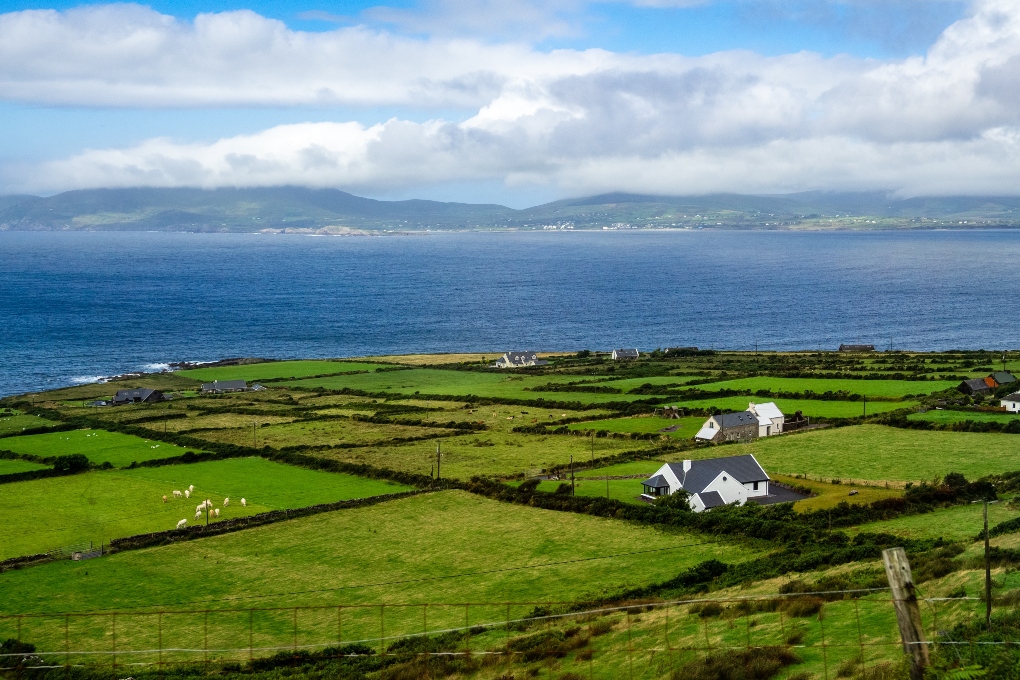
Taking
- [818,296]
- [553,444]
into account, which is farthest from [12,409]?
[818,296]

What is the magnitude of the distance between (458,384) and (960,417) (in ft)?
138

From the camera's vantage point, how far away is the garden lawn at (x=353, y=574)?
87.7ft

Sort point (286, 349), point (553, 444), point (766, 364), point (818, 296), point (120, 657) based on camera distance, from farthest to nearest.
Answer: point (818, 296), point (286, 349), point (766, 364), point (553, 444), point (120, 657)

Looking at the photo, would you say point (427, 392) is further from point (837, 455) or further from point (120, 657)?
point (120, 657)

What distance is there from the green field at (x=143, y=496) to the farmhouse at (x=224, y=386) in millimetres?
33039

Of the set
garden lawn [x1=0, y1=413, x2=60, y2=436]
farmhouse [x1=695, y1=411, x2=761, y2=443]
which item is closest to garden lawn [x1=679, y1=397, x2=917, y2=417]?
farmhouse [x1=695, y1=411, x2=761, y2=443]

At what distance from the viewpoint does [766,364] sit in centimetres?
8662

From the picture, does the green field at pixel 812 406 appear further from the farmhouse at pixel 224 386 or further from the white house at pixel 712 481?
the farmhouse at pixel 224 386

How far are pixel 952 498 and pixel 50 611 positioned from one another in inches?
1265

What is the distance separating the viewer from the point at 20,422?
67.3 metres

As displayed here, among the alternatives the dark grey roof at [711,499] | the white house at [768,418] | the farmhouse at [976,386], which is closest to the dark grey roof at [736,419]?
the white house at [768,418]

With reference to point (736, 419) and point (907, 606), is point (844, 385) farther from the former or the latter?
point (907, 606)

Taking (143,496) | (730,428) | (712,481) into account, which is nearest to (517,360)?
(730,428)

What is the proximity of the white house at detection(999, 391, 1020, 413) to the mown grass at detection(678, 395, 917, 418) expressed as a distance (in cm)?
516
